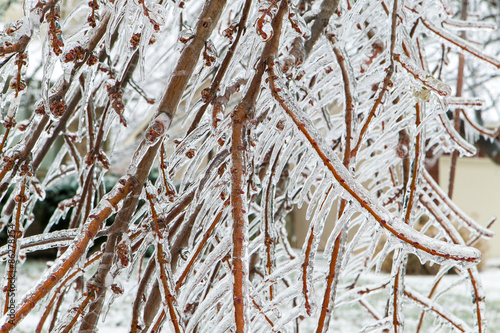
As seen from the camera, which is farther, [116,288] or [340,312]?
[340,312]

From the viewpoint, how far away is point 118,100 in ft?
2.83

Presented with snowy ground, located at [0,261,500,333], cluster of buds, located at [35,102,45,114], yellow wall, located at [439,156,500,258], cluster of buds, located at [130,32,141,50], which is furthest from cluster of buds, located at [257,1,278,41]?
yellow wall, located at [439,156,500,258]

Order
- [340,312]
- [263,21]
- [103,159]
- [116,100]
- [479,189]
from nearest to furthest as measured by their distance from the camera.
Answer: [263,21] → [116,100] → [103,159] → [340,312] → [479,189]

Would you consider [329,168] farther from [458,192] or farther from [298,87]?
[458,192]

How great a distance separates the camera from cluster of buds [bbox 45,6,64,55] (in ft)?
2.12

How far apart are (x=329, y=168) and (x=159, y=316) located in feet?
1.03

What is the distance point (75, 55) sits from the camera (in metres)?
0.72

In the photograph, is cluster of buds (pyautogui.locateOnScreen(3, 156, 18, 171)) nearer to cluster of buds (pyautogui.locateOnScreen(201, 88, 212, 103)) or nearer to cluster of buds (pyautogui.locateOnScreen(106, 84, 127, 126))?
cluster of buds (pyautogui.locateOnScreen(106, 84, 127, 126))

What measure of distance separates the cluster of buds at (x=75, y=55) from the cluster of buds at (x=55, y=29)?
0.04m

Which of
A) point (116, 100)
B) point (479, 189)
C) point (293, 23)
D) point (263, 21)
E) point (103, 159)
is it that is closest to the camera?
point (263, 21)

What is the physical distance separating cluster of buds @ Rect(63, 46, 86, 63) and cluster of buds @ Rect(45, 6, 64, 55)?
0.13 ft

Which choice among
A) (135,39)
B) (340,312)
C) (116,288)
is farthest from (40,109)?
(340,312)

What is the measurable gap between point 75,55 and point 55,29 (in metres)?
0.07

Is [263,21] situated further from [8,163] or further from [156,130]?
[8,163]
